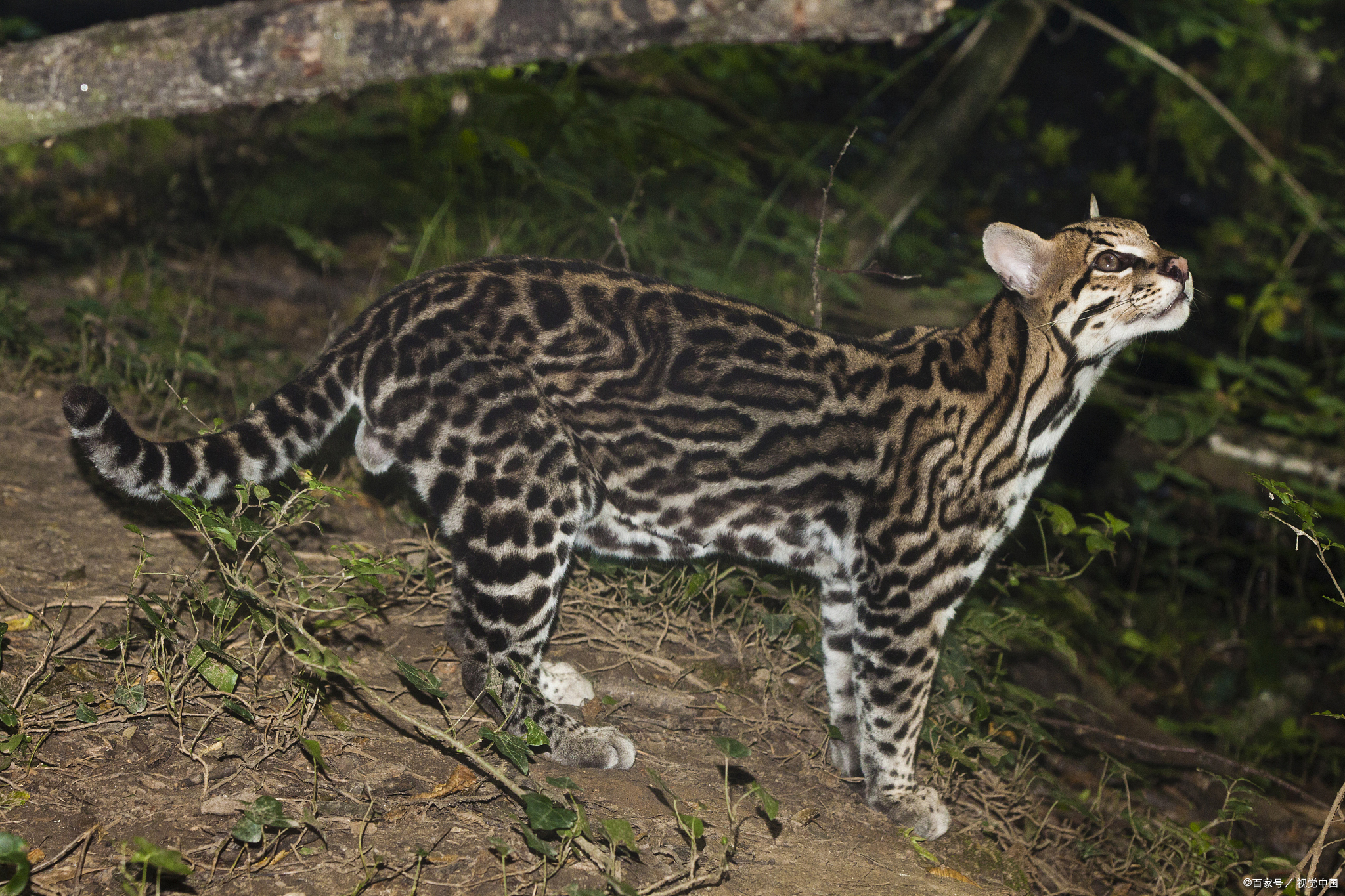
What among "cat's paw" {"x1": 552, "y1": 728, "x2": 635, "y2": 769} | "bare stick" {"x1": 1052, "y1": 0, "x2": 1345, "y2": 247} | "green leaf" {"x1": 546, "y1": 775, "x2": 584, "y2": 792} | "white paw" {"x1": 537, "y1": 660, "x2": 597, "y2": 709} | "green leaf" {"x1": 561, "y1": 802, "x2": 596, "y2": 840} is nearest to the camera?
"green leaf" {"x1": 561, "y1": 802, "x2": 596, "y2": 840}

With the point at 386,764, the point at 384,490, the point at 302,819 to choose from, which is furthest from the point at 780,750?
the point at 384,490

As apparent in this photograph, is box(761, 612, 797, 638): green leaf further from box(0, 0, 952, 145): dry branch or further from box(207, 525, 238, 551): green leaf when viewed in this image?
box(0, 0, 952, 145): dry branch

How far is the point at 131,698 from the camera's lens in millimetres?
3227

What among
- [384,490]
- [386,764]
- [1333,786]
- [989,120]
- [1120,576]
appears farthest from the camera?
[989,120]

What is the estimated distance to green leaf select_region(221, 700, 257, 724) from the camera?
326 cm

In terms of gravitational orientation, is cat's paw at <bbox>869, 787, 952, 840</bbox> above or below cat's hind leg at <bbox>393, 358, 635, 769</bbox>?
below

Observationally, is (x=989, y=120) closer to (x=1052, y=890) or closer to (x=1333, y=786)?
(x=1333, y=786)

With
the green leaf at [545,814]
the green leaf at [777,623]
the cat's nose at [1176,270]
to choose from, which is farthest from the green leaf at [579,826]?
the cat's nose at [1176,270]

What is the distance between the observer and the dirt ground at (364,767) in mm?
2842

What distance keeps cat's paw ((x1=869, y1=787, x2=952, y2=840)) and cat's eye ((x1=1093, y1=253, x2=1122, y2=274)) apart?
80.3 inches

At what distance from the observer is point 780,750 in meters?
4.15

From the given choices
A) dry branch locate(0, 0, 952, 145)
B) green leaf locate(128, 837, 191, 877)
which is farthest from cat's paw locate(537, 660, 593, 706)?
dry branch locate(0, 0, 952, 145)

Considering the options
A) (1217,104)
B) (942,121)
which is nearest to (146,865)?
(1217,104)

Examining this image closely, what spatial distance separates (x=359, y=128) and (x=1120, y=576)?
6.58 meters
